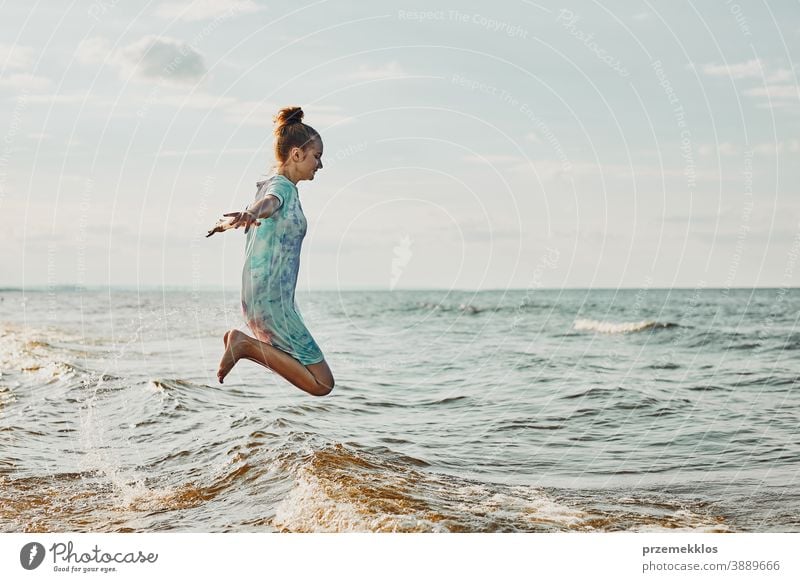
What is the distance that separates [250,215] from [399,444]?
21.9 feet

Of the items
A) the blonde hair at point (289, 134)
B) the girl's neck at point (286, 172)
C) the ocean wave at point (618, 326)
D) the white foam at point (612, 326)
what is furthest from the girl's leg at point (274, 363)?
the white foam at point (612, 326)

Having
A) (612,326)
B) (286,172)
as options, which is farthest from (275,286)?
(612,326)

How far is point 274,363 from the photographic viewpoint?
22.3ft

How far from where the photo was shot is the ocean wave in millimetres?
37750

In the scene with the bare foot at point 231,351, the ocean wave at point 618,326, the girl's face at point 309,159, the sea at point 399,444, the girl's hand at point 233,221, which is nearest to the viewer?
the girl's hand at point 233,221

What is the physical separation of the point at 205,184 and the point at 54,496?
4.60 meters

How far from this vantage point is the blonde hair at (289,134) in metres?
6.91

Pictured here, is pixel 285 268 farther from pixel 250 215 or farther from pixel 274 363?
pixel 250 215

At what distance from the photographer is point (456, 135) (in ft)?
61.3

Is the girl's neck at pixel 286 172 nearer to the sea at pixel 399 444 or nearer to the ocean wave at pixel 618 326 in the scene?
the sea at pixel 399 444

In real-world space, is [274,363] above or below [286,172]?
below

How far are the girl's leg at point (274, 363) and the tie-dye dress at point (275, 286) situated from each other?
9 cm

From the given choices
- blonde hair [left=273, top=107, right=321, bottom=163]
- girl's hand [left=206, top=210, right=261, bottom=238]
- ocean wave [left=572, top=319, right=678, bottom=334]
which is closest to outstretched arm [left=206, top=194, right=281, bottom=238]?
girl's hand [left=206, top=210, right=261, bottom=238]

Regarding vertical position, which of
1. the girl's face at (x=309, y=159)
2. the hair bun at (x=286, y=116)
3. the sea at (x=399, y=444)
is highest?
the hair bun at (x=286, y=116)
